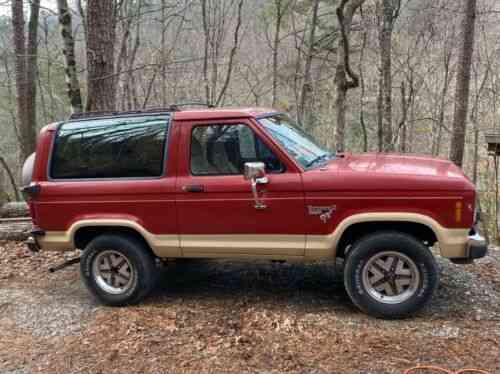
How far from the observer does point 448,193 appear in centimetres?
366

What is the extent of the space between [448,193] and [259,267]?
2.67 metres

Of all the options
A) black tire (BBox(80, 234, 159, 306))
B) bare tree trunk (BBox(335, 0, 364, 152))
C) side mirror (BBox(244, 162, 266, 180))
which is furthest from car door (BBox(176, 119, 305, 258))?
bare tree trunk (BBox(335, 0, 364, 152))

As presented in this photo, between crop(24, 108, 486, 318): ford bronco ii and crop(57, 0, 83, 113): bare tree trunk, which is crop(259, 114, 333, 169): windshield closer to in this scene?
crop(24, 108, 486, 318): ford bronco ii

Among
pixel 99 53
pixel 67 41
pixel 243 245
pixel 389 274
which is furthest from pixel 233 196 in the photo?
pixel 67 41

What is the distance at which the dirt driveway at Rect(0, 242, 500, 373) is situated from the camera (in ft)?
11.2

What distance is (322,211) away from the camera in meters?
3.96

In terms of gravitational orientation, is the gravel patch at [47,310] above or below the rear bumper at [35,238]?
below

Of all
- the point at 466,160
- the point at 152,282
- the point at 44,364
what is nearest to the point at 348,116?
the point at 466,160

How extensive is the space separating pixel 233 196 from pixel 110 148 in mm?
Answer: 1454

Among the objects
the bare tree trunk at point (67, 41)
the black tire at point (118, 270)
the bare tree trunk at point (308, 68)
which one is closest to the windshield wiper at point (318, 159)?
the black tire at point (118, 270)

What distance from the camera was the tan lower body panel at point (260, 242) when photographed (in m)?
3.73

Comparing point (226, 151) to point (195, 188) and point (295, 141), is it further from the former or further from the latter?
point (295, 141)

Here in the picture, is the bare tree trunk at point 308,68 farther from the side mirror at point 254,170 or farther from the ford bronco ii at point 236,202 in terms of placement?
the side mirror at point 254,170

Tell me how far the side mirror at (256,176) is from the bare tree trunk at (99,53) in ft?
13.8
